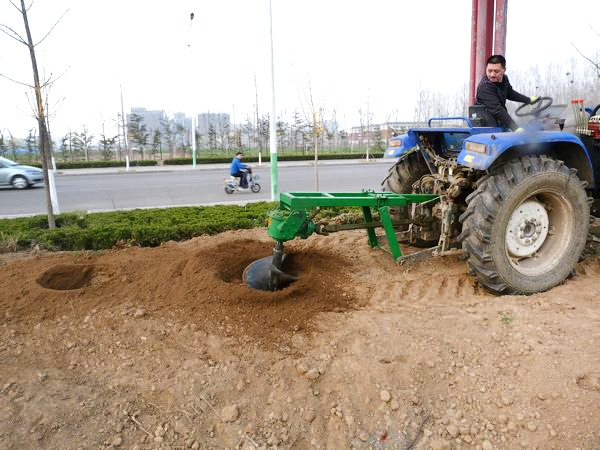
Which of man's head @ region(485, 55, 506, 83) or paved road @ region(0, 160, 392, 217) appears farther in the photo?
paved road @ region(0, 160, 392, 217)

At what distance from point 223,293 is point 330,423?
1.75 metres

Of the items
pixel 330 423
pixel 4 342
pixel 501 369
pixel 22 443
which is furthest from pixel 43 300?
pixel 501 369

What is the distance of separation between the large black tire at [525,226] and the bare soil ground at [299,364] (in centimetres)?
25

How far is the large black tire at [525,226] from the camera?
388 cm

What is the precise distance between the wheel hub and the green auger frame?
2.62ft

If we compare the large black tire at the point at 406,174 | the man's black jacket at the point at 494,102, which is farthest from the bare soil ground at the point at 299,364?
the man's black jacket at the point at 494,102

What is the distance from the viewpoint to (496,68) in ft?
15.3

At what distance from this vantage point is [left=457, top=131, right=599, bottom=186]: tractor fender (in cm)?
378

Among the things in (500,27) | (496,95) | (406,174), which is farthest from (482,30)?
(406,174)

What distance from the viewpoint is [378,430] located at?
8.02 ft

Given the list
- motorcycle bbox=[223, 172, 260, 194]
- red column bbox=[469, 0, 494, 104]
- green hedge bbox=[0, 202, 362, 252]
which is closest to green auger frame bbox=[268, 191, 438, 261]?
green hedge bbox=[0, 202, 362, 252]

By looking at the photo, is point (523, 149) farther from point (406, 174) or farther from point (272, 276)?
point (272, 276)

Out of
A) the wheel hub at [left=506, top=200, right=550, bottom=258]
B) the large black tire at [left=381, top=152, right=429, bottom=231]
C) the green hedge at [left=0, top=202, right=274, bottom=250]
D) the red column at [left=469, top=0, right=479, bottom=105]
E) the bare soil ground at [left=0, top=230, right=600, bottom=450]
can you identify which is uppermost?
the red column at [left=469, top=0, right=479, bottom=105]

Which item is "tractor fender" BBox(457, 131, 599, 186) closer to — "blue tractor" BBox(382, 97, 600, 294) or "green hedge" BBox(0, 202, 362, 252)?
"blue tractor" BBox(382, 97, 600, 294)
